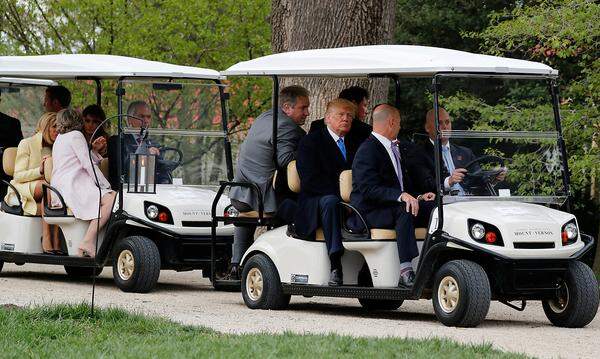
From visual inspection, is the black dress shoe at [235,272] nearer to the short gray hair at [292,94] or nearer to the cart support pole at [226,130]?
the cart support pole at [226,130]

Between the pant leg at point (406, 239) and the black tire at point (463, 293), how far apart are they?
0.33 m

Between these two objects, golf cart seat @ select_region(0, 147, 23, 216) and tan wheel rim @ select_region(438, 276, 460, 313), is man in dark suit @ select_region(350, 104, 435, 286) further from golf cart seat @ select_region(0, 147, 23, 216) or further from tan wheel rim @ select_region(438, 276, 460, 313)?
golf cart seat @ select_region(0, 147, 23, 216)

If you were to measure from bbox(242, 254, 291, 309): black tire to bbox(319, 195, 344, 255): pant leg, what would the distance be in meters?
0.66

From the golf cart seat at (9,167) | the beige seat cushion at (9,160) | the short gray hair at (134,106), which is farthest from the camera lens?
the beige seat cushion at (9,160)

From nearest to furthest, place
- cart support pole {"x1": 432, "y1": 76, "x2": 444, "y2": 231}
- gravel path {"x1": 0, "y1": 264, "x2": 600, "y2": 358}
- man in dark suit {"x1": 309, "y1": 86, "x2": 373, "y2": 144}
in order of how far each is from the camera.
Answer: gravel path {"x1": 0, "y1": 264, "x2": 600, "y2": 358} < cart support pole {"x1": 432, "y1": 76, "x2": 444, "y2": 231} < man in dark suit {"x1": 309, "y1": 86, "x2": 373, "y2": 144}

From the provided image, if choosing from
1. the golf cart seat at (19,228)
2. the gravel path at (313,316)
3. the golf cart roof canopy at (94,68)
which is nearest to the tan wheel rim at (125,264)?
the gravel path at (313,316)

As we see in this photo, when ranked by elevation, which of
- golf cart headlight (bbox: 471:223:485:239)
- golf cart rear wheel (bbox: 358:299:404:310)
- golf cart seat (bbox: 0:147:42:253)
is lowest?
golf cart rear wheel (bbox: 358:299:404:310)

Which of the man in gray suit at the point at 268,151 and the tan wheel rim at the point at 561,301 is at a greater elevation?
the man in gray suit at the point at 268,151

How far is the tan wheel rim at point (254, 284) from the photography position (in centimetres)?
1176

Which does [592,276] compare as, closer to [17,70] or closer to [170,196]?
[170,196]

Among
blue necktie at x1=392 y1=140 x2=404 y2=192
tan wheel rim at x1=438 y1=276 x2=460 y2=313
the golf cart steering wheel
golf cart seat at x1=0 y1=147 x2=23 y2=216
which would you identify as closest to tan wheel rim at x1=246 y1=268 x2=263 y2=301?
blue necktie at x1=392 y1=140 x2=404 y2=192

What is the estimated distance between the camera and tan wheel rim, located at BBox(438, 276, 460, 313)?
1027 cm

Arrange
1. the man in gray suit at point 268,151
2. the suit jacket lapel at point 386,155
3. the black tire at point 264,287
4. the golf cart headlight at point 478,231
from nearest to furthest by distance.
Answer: the golf cart headlight at point 478,231 < the suit jacket lapel at point 386,155 < the black tire at point 264,287 < the man in gray suit at point 268,151

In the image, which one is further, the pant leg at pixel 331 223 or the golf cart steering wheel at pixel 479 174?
the pant leg at pixel 331 223
